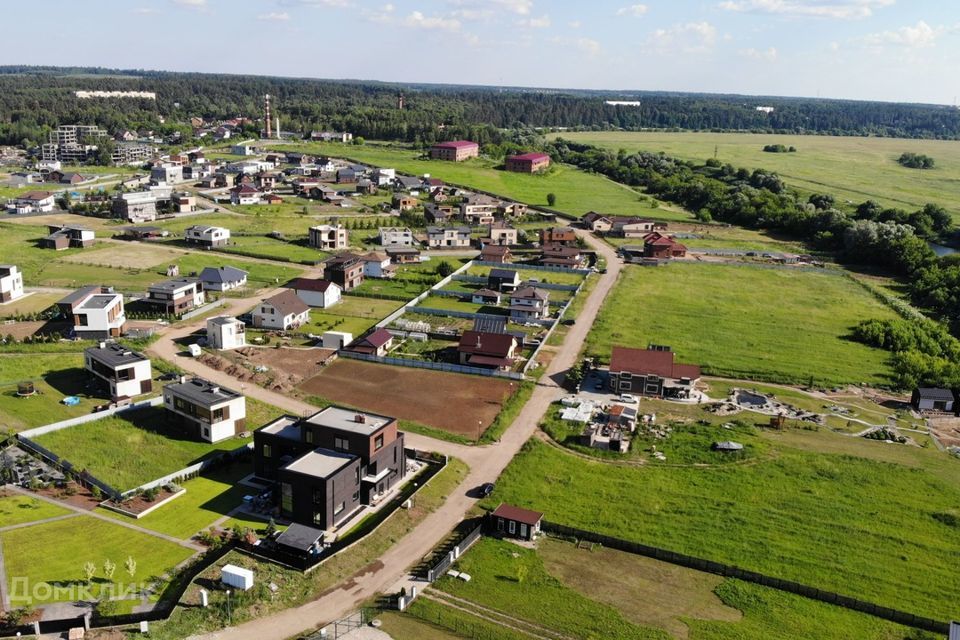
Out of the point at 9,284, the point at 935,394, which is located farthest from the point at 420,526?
the point at 9,284

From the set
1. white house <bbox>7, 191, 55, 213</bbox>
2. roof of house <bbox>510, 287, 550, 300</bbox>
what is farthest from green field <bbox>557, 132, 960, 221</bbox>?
white house <bbox>7, 191, 55, 213</bbox>

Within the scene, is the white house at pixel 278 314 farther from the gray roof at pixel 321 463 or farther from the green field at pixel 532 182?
the green field at pixel 532 182

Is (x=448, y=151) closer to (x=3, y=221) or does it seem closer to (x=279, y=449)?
(x=3, y=221)

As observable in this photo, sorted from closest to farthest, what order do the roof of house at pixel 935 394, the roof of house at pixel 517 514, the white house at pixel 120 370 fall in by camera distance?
1. the roof of house at pixel 517 514
2. the white house at pixel 120 370
3. the roof of house at pixel 935 394

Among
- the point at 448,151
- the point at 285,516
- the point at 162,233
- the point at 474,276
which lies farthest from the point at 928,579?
the point at 448,151

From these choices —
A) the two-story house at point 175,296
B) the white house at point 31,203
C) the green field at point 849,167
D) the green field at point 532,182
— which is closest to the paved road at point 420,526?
the two-story house at point 175,296

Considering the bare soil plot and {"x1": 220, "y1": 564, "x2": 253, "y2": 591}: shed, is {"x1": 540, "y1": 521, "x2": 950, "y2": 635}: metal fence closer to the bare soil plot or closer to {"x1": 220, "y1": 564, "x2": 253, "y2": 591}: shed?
{"x1": 220, "y1": 564, "x2": 253, "y2": 591}: shed

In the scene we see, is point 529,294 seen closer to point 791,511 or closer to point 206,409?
point 206,409
